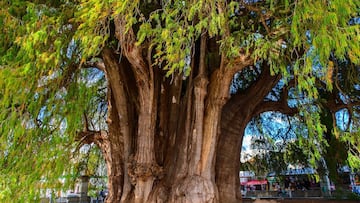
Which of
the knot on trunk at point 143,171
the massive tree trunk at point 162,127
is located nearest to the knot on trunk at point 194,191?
the massive tree trunk at point 162,127

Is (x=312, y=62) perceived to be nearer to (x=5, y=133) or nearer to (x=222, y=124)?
(x=222, y=124)

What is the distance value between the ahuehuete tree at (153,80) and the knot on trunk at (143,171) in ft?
0.06

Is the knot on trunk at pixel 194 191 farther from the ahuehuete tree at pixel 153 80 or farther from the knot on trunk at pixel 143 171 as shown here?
the knot on trunk at pixel 143 171

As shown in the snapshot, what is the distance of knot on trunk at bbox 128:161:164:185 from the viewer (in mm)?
4441

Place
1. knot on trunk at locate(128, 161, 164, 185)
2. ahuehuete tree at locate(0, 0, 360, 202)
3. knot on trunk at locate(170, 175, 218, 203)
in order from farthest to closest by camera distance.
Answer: knot on trunk at locate(128, 161, 164, 185) < knot on trunk at locate(170, 175, 218, 203) < ahuehuete tree at locate(0, 0, 360, 202)

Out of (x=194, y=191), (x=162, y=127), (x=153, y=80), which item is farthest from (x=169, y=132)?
(x=194, y=191)

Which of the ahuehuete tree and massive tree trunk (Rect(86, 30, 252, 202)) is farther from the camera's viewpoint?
massive tree trunk (Rect(86, 30, 252, 202))

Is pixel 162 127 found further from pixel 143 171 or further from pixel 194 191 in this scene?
pixel 194 191

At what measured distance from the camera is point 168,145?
517 centimetres

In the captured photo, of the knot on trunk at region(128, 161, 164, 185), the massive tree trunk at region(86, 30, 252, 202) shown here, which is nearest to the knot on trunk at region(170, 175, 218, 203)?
the massive tree trunk at region(86, 30, 252, 202)

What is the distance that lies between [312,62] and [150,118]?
99.3 inches

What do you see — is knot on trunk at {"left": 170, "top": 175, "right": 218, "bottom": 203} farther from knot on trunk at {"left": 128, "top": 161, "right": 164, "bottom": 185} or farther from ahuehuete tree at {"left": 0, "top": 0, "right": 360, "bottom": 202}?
knot on trunk at {"left": 128, "top": 161, "right": 164, "bottom": 185}

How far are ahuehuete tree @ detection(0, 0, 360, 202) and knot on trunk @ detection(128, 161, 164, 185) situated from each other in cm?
2

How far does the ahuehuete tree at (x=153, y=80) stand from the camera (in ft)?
10.8
